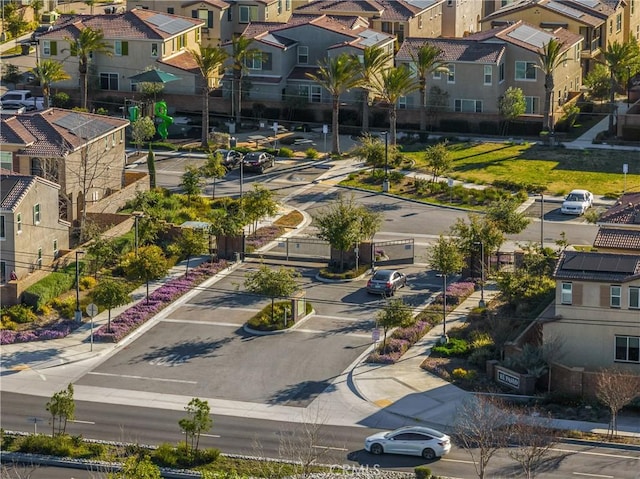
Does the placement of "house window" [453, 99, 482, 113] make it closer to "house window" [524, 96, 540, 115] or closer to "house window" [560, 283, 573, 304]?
"house window" [524, 96, 540, 115]

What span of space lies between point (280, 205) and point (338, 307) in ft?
69.9

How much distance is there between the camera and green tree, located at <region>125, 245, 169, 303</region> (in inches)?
3716

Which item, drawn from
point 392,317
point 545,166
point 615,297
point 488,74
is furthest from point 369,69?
point 615,297

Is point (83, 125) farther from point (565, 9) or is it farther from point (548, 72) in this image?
point (565, 9)

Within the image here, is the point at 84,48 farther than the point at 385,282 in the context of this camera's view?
Yes

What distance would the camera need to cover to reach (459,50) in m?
135

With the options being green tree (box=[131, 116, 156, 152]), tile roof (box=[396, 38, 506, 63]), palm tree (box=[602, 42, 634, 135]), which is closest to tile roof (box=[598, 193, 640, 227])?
tile roof (box=[396, 38, 506, 63])

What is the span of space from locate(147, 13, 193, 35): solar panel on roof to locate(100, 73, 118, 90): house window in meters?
5.85

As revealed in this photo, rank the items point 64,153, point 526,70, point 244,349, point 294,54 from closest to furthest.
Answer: point 244,349 < point 64,153 < point 526,70 < point 294,54

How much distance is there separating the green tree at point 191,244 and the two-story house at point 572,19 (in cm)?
5556

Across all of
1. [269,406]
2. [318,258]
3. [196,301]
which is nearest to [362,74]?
[318,258]

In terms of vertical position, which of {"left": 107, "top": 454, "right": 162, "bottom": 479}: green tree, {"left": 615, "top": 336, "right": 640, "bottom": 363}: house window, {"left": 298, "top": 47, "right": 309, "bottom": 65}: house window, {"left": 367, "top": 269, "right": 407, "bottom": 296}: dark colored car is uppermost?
{"left": 298, "top": 47, "right": 309, "bottom": 65}: house window

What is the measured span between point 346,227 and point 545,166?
96.6ft

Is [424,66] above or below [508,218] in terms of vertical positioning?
above
